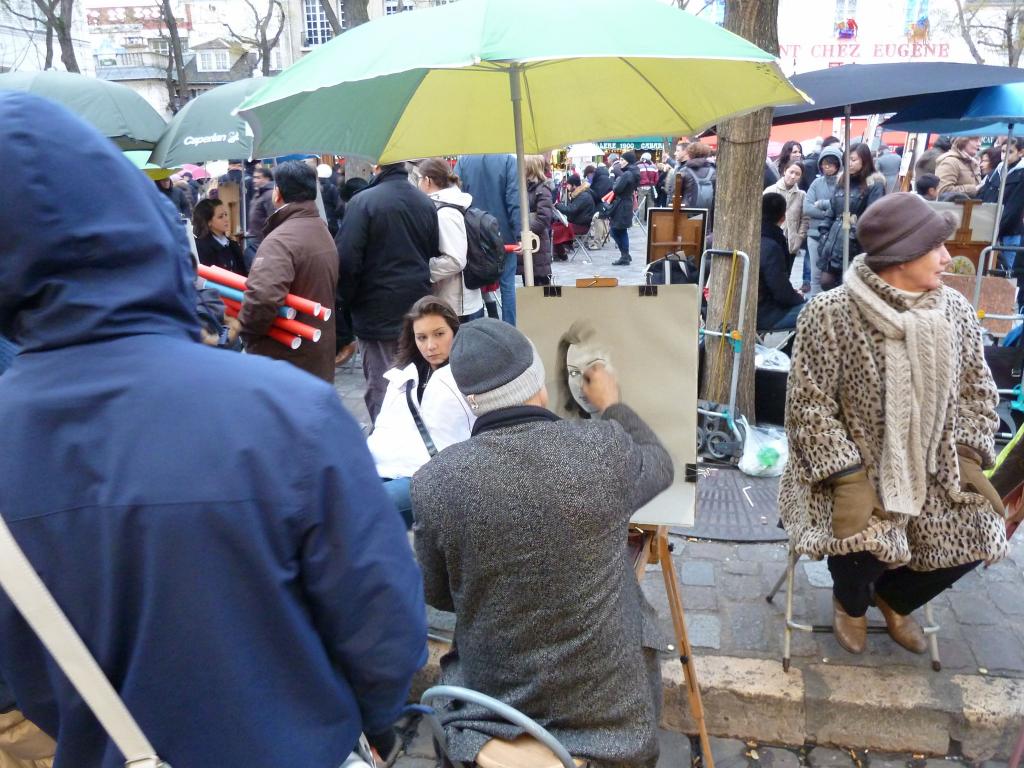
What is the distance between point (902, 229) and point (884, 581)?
1.32 meters

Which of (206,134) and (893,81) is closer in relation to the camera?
(893,81)

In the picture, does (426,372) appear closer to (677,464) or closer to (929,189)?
(677,464)

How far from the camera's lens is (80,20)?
40.3 metres

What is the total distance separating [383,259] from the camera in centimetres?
496

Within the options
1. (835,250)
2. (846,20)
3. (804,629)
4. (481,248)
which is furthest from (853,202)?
(846,20)

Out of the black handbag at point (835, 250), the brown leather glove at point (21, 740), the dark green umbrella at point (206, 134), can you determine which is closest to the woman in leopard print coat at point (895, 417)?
the brown leather glove at point (21, 740)

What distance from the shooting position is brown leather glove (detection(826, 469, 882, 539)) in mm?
2688

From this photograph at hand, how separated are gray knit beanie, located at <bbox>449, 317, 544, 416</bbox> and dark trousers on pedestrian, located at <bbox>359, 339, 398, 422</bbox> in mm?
3208

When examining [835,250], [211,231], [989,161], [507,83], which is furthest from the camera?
[989,161]

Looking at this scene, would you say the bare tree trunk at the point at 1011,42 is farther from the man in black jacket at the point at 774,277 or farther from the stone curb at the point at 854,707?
the stone curb at the point at 854,707

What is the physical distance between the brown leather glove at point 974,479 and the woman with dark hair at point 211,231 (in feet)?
16.7

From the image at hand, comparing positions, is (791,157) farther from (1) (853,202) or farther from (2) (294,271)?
(2) (294,271)

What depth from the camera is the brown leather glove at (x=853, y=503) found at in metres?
A: 2.69

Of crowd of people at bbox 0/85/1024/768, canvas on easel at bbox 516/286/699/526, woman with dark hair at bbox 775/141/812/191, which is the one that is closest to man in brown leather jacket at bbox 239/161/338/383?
crowd of people at bbox 0/85/1024/768
